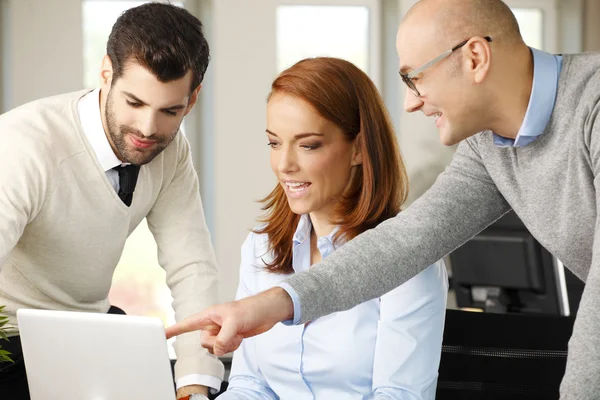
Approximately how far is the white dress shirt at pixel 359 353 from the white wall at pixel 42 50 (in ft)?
12.7

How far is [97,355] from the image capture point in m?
1.42

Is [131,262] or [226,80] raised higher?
[226,80]

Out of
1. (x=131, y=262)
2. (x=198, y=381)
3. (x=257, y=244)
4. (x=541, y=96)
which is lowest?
(x=131, y=262)

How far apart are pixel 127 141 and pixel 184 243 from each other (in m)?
0.37

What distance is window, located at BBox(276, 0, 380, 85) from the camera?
5.62m

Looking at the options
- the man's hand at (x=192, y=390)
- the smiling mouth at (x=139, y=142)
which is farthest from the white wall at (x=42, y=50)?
the man's hand at (x=192, y=390)

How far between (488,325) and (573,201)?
47 cm

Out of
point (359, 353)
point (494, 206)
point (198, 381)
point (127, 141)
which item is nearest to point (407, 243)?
point (494, 206)

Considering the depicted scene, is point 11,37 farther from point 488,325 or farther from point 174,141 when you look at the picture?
point 488,325

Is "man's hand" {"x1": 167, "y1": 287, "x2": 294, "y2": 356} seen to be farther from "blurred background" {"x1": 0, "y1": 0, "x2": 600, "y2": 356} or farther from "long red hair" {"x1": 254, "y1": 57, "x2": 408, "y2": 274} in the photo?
"blurred background" {"x1": 0, "y1": 0, "x2": 600, "y2": 356}

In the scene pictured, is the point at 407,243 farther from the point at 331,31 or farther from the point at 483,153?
the point at 331,31

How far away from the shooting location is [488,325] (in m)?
1.83

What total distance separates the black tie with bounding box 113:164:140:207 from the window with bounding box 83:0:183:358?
3308 millimetres

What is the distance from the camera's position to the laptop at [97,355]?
1374 millimetres
